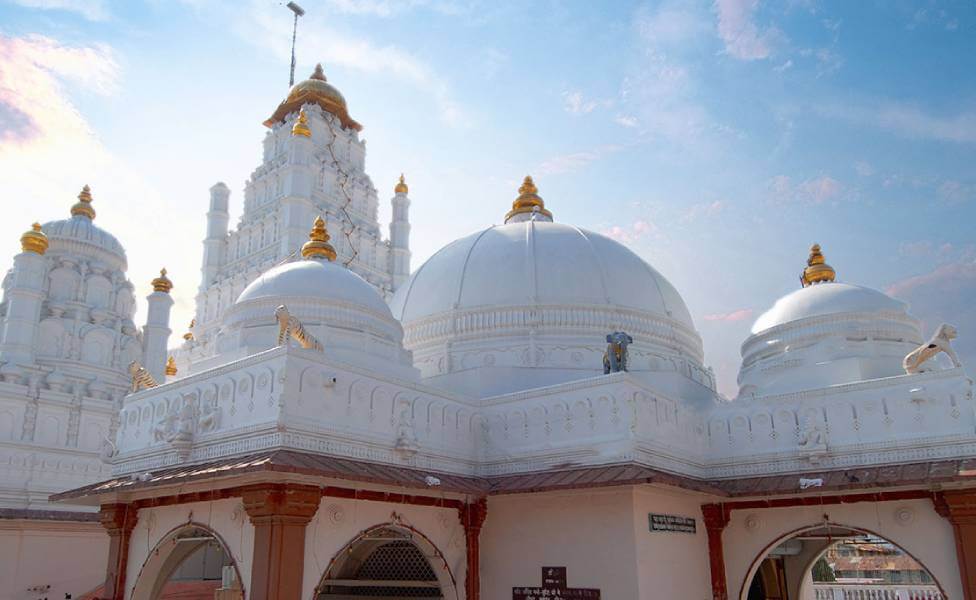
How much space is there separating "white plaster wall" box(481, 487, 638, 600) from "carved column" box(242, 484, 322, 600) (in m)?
4.77

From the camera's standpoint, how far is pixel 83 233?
35156mm

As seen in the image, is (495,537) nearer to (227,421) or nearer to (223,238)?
(227,421)

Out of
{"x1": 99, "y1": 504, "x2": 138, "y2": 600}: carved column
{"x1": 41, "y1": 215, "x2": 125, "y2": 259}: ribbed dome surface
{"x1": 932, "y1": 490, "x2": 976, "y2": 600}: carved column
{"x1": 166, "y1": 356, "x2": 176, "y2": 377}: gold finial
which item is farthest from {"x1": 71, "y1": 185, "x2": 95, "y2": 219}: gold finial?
{"x1": 932, "y1": 490, "x2": 976, "y2": 600}: carved column

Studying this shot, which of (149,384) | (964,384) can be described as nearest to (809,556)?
(964,384)

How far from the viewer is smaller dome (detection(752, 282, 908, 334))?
1961 cm

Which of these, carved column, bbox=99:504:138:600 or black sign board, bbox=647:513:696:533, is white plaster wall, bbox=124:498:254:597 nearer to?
carved column, bbox=99:504:138:600

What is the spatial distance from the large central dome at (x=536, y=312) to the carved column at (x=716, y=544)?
16.0ft

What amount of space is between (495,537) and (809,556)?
1164cm

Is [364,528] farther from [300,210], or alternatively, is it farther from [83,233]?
[83,233]

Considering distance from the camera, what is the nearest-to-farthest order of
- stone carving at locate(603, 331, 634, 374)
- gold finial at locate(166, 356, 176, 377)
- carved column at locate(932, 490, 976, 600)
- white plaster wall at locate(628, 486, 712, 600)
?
carved column at locate(932, 490, 976, 600) < white plaster wall at locate(628, 486, 712, 600) < stone carving at locate(603, 331, 634, 374) < gold finial at locate(166, 356, 176, 377)

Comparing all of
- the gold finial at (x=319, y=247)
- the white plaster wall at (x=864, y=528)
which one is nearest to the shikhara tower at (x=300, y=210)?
the gold finial at (x=319, y=247)

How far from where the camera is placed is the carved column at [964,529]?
13.5m

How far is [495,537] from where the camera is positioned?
15797 mm

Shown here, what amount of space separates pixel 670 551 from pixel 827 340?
24.6 ft
